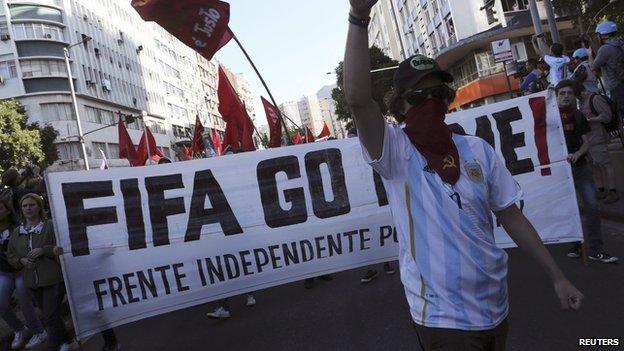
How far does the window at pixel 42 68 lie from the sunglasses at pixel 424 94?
170 ft

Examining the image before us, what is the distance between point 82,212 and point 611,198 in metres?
6.75

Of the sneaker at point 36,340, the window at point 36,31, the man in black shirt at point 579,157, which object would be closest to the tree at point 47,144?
the window at point 36,31

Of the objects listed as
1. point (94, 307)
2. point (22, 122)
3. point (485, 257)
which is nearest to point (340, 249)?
point (94, 307)

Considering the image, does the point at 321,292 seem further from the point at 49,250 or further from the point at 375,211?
the point at 49,250

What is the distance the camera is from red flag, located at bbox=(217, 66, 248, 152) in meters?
11.1

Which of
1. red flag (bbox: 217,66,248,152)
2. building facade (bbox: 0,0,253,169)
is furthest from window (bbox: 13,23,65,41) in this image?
red flag (bbox: 217,66,248,152)

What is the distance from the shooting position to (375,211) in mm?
5660

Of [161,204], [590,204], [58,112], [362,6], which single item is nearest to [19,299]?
[161,204]

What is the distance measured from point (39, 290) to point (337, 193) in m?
2.97

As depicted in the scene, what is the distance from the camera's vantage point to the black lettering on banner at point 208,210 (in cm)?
540

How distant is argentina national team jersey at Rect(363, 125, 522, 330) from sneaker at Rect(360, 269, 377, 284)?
4.20 m

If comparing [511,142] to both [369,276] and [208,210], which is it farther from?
[208,210]

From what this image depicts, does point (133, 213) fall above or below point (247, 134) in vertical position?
below

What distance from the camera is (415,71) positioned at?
2.15 meters
